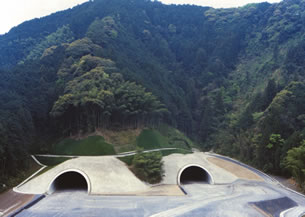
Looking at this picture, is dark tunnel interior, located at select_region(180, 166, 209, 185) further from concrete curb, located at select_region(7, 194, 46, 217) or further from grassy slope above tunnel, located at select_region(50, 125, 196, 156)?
concrete curb, located at select_region(7, 194, 46, 217)

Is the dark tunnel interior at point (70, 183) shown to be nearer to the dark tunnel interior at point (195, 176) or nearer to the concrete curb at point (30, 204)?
the concrete curb at point (30, 204)

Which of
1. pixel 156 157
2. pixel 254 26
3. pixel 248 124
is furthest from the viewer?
pixel 254 26

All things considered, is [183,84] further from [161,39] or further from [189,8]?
[189,8]

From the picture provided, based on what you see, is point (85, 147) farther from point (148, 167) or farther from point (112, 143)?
point (148, 167)

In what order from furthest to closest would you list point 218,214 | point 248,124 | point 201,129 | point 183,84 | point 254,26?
1. point 254,26
2. point 183,84
3. point 201,129
4. point 248,124
5. point 218,214

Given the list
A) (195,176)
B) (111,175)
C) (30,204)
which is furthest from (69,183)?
(195,176)

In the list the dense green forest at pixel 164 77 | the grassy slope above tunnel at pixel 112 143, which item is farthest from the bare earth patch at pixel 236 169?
the grassy slope above tunnel at pixel 112 143

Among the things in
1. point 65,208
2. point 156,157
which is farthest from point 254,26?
point 65,208
